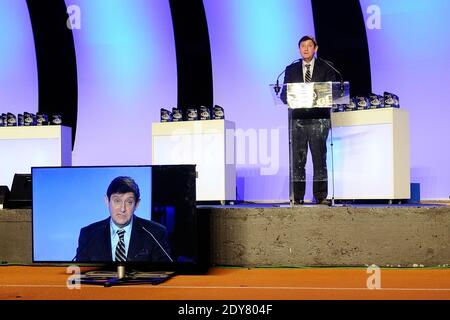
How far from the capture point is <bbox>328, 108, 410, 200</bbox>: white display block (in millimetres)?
6855

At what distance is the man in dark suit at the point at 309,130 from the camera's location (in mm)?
5527

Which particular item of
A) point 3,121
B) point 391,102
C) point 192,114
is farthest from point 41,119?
point 391,102

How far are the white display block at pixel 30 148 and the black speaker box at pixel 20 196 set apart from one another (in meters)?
3.00

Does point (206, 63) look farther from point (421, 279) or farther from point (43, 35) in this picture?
point (421, 279)

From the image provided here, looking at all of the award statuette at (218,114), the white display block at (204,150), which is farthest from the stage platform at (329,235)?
the award statuette at (218,114)

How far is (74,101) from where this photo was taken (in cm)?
962

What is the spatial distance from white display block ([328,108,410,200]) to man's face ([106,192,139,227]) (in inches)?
126

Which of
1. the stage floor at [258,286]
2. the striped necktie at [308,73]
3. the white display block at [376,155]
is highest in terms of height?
the striped necktie at [308,73]

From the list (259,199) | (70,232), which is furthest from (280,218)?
(259,199)

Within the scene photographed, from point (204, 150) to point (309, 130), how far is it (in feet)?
7.51

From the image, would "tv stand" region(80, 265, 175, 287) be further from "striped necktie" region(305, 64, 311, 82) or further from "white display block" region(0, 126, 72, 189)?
"white display block" region(0, 126, 72, 189)

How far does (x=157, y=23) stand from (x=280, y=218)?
213 inches

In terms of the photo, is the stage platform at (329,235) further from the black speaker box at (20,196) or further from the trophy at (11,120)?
the trophy at (11,120)

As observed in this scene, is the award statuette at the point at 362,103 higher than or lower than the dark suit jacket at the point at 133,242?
higher
